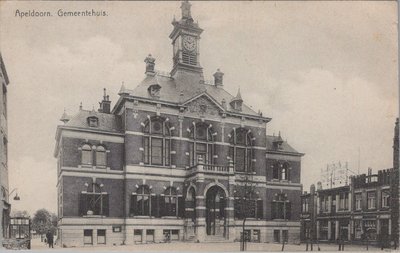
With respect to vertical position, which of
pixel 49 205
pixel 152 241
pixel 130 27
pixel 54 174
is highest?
pixel 130 27

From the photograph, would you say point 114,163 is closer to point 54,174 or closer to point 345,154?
point 54,174

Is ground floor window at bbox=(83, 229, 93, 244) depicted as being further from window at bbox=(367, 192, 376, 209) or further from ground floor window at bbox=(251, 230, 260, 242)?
window at bbox=(367, 192, 376, 209)

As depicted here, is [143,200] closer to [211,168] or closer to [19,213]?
[211,168]

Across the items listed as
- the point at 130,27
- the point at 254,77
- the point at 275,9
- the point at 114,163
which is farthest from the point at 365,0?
the point at 114,163

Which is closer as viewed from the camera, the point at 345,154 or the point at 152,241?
the point at 345,154

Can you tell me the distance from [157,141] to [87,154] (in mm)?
3458

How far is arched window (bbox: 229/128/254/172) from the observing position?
78.3 feet

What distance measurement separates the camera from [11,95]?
16.8 meters

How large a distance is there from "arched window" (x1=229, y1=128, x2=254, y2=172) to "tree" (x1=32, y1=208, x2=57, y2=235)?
915 centimetres

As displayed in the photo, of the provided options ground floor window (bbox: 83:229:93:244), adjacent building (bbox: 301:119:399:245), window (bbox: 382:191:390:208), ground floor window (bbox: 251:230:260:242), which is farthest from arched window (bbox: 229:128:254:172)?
ground floor window (bbox: 83:229:93:244)

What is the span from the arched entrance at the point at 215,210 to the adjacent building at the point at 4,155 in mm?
10067

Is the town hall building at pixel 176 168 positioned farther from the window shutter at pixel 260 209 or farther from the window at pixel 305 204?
the window at pixel 305 204

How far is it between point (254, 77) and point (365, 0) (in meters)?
4.92

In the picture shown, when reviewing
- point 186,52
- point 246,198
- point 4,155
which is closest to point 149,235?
point 246,198
